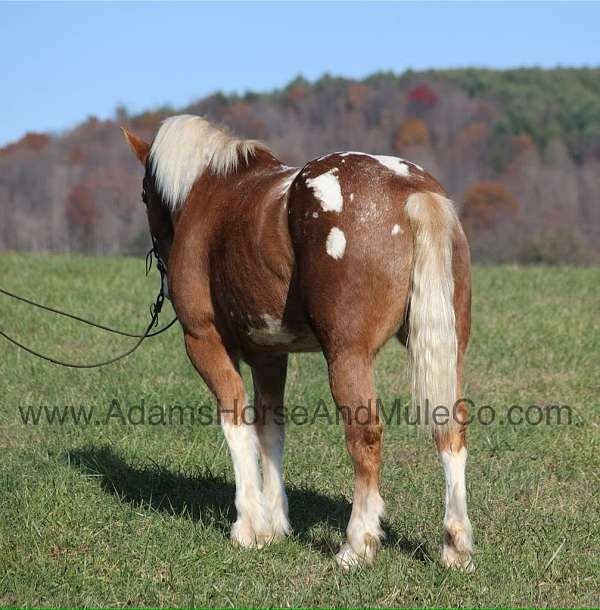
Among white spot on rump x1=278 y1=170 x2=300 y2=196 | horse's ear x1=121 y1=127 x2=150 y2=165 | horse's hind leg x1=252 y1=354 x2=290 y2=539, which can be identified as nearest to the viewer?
white spot on rump x1=278 y1=170 x2=300 y2=196

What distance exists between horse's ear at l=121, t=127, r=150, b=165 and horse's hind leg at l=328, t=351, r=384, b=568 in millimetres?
2238

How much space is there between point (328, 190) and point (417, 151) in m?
58.5

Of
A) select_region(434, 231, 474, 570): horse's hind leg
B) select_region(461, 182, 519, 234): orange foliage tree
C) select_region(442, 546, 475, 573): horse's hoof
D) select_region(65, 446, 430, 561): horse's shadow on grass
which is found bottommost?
select_region(461, 182, 519, 234): orange foliage tree

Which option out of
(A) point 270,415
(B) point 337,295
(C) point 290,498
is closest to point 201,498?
(C) point 290,498

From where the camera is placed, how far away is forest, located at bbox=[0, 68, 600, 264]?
40.5 meters

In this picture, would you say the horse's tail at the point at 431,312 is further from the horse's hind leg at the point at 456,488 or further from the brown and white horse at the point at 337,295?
the horse's hind leg at the point at 456,488

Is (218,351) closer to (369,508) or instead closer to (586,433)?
(369,508)

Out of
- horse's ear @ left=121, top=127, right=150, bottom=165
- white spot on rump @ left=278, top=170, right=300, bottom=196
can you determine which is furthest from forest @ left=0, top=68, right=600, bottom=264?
white spot on rump @ left=278, top=170, right=300, bottom=196

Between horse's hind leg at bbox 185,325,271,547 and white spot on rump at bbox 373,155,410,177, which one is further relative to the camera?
horse's hind leg at bbox 185,325,271,547

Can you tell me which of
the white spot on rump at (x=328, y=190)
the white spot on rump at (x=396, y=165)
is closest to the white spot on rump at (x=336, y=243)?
the white spot on rump at (x=328, y=190)

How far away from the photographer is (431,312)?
383 centimetres

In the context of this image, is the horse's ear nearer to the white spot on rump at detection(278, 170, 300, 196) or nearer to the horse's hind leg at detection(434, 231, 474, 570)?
the white spot on rump at detection(278, 170, 300, 196)

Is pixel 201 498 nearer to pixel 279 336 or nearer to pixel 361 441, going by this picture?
pixel 279 336

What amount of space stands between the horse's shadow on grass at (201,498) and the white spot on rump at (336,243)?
1.52 metres
